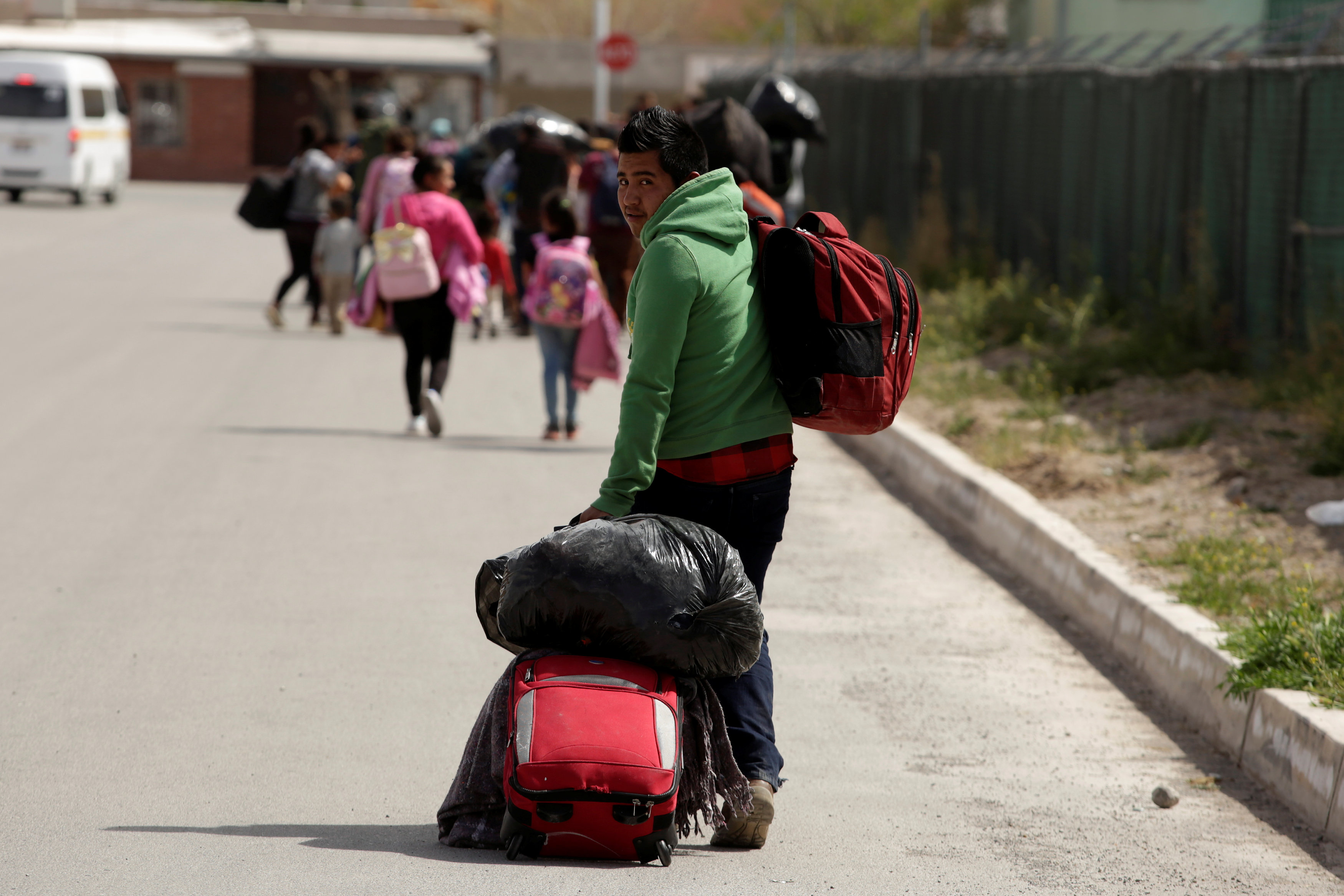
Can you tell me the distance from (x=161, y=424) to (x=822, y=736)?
6.77 metres

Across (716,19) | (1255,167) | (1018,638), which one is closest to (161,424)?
(1018,638)

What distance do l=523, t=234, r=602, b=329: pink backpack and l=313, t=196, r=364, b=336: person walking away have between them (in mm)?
4930

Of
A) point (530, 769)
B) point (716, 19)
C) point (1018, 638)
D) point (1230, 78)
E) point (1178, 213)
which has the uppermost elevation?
point (716, 19)

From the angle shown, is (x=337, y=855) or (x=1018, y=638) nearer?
(x=337, y=855)

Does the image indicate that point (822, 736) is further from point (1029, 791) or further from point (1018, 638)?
point (1018, 638)

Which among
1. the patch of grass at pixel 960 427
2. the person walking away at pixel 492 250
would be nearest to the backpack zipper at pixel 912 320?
the patch of grass at pixel 960 427

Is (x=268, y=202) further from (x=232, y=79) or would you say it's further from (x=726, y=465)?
(x=232, y=79)

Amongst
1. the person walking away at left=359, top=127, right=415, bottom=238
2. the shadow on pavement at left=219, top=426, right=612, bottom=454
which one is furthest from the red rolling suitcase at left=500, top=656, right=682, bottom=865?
the person walking away at left=359, top=127, right=415, bottom=238

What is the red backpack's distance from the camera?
421 centimetres

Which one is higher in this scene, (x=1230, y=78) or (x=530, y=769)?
(x=1230, y=78)

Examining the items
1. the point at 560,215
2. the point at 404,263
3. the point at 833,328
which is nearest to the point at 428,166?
the point at 404,263

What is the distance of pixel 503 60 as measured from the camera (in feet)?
→ 165

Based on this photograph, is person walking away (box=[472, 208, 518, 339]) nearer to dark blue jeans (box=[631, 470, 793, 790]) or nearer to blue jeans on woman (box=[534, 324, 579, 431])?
blue jeans on woman (box=[534, 324, 579, 431])

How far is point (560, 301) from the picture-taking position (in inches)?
430
